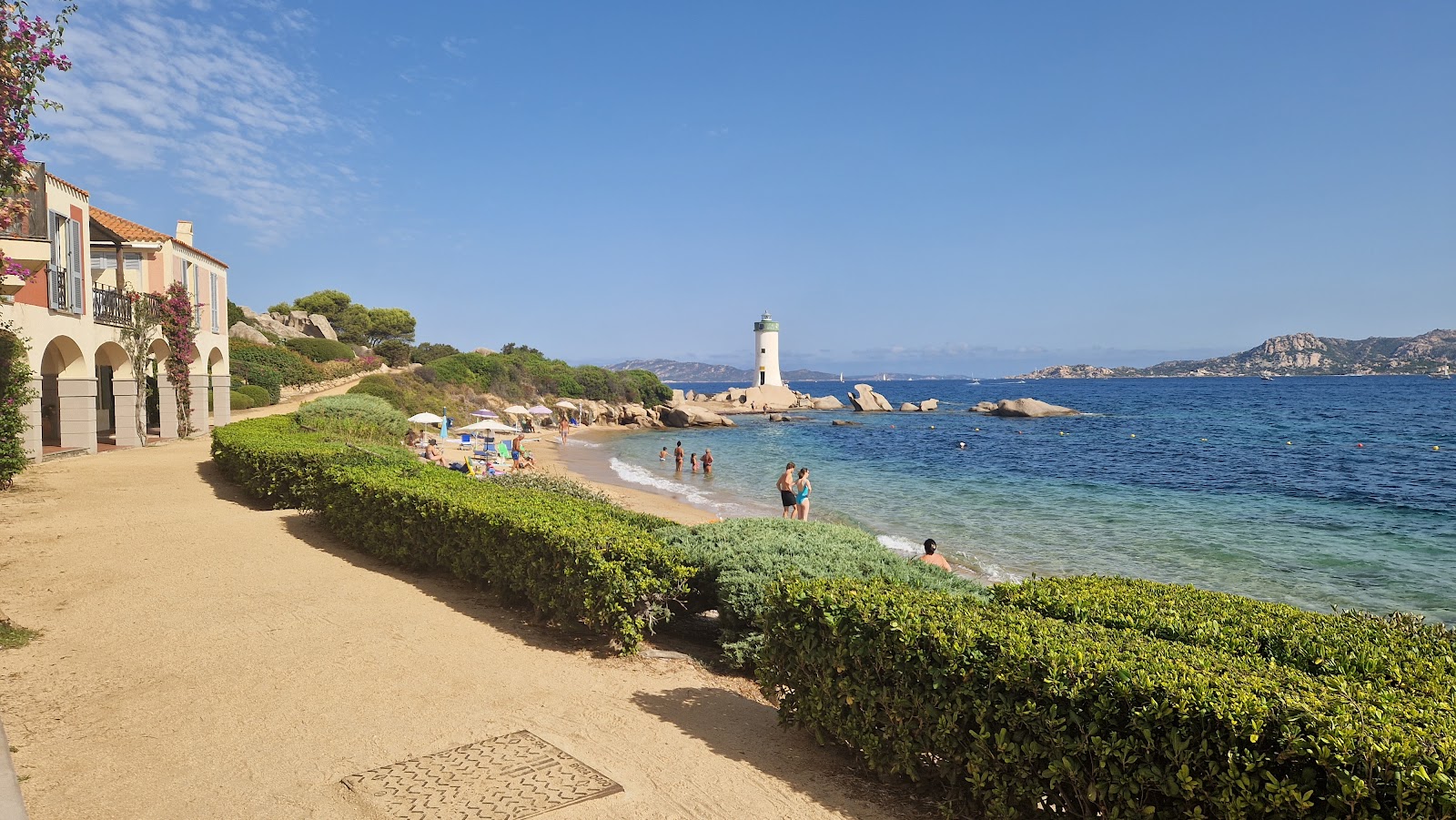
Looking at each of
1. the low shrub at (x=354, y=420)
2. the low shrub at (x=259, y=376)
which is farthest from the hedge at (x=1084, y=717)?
the low shrub at (x=259, y=376)

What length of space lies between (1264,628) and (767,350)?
90048 mm

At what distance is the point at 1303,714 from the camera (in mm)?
3434

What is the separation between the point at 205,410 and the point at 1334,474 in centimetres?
4286

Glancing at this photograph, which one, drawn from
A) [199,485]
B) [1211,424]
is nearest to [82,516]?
[199,485]

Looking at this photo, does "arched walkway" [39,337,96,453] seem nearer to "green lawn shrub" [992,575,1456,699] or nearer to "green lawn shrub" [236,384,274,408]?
"green lawn shrub" [236,384,274,408]

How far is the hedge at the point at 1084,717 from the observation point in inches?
128

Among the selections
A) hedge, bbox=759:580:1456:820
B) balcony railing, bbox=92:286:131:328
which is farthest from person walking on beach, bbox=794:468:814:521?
balcony railing, bbox=92:286:131:328

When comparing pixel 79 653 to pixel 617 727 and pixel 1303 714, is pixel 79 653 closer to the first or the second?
pixel 617 727

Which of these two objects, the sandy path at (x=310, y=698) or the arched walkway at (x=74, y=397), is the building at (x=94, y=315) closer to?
the arched walkway at (x=74, y=397)

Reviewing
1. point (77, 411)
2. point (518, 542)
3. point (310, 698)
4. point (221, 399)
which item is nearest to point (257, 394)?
point (221, 399)

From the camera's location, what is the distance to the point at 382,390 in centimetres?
4100

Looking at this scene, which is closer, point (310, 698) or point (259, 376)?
point (310, 698)

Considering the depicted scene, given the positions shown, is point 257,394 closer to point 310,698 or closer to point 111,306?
point 111,306

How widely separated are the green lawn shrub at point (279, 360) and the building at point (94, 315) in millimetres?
13005
